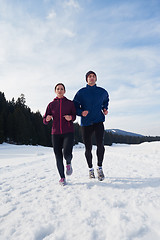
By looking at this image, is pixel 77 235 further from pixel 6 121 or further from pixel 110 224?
pixel 6 121

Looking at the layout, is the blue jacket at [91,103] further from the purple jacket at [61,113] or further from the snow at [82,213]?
the snow at [82,213]

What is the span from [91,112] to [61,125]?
0.80m

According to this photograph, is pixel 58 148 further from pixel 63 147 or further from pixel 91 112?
pixel 91 112

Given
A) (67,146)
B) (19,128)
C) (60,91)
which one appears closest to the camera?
(67,146)

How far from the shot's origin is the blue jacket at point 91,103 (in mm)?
3650

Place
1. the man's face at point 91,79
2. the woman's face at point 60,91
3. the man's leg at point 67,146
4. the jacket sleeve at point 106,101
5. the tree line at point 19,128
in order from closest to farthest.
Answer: the man's leg at point 67,146 → the woman's face at point 60,91 → the man's face at point 91,79 → the jacket sleeve at point 106,101 → the tree line at point 19,128

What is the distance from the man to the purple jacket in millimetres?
274

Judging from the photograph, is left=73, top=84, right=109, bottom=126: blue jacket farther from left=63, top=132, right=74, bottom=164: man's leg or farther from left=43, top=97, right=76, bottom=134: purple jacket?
left=63, top=132, right=74, bottom=164: man's leg

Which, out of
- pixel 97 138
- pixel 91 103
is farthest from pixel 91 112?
pixel 97 138

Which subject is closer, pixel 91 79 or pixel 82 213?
pixel 82 213

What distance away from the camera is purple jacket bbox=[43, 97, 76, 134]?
3.41 meters

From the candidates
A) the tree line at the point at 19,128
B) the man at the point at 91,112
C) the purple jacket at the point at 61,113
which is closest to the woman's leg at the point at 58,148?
the purple jacket at the point at 61,113

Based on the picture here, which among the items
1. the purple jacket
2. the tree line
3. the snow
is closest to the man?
the purple jacket

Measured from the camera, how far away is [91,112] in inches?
144
